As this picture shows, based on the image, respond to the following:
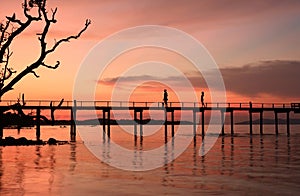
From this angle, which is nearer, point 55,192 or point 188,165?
point 55,192

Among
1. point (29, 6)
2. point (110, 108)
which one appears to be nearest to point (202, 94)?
point (110, 108)

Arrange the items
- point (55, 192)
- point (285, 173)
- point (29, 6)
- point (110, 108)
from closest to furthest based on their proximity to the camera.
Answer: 1. point (55, 192)
2. point (285, 173)
3. point (29, 6)
4. point (110, 108)

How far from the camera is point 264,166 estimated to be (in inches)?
1458

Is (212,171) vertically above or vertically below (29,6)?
below

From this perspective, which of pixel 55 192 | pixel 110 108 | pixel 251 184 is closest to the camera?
pixel 55 192

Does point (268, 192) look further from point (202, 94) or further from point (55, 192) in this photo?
point (202, 94)

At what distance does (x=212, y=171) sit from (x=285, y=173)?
14.4ft

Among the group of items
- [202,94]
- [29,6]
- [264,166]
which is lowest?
[264,166]

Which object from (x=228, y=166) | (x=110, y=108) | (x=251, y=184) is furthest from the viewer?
(x=110, y=108)

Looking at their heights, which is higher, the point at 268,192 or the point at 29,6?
the point at 29,6

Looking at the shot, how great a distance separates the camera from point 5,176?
29.1m

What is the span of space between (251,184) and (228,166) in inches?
382

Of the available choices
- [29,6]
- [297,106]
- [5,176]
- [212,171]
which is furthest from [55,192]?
[297,106]

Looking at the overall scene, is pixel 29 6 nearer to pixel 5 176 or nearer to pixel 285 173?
pixel 5 176
